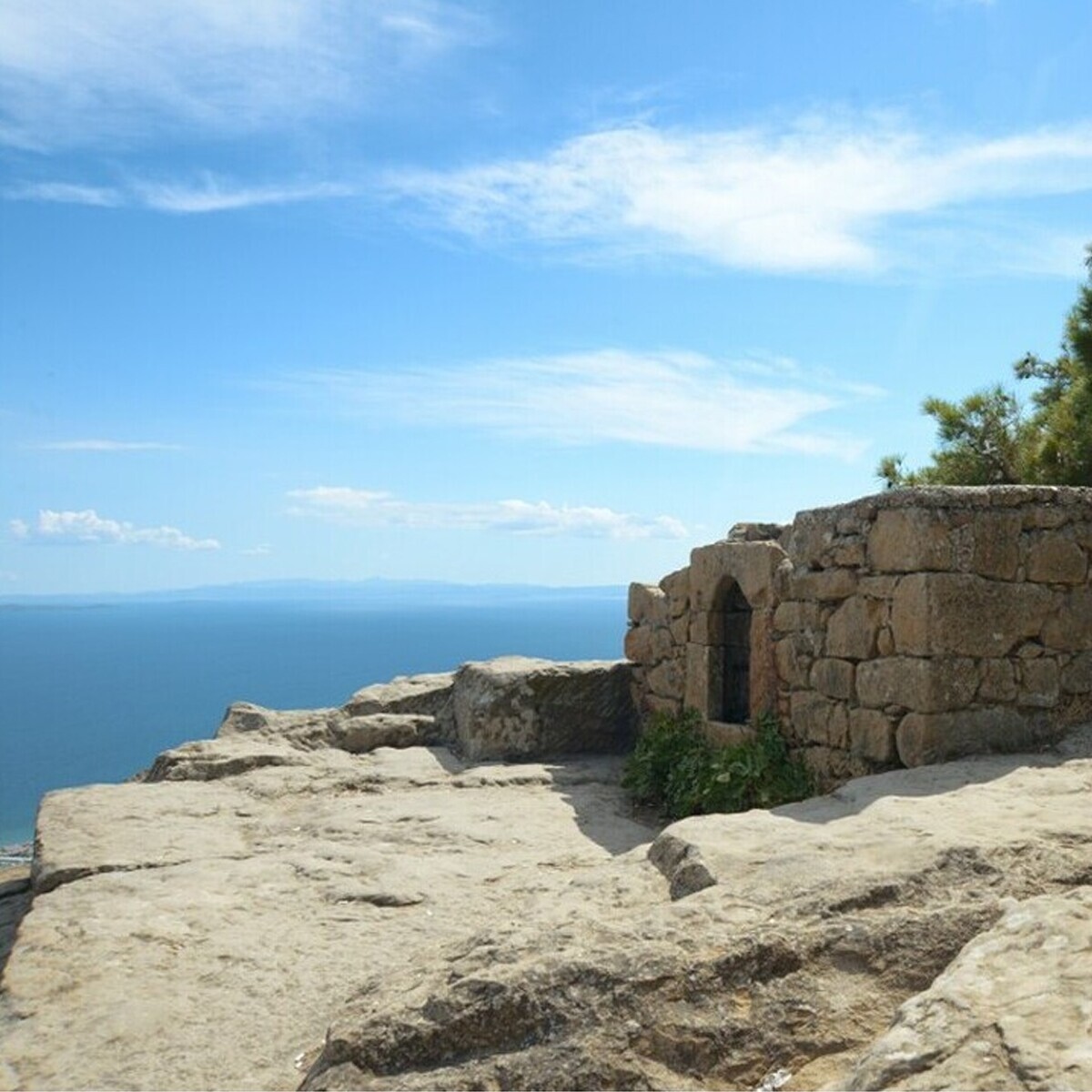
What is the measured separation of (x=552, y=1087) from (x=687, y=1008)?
0.50 m

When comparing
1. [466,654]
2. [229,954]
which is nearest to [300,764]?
[229,954]

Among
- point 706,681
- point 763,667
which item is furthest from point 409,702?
point 763,667

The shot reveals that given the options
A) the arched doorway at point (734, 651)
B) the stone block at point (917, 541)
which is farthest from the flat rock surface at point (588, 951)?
the arched doorway at point (734, 651)

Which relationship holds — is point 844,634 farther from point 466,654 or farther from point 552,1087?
point 466,654

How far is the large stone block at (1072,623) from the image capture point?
7465 millimetres

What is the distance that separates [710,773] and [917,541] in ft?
7.32

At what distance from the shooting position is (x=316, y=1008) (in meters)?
4.96

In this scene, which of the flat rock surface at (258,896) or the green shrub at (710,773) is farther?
the green shrub at (710,773)

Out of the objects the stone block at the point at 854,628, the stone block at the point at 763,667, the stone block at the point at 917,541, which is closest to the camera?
the stone block at the point at 917,541

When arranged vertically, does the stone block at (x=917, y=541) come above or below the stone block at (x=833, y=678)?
above

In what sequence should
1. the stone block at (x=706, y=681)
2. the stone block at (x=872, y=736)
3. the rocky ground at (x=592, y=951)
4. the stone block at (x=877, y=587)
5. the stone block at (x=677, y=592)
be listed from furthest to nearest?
1. the stone block at (x=677, y=592)
2. the stone block at (x=706, y=681)
3. the stone block at (x=877, y=587)
4. the stone block at (x=872, y=736)
5. the rocky ground at (x=592, y=951)

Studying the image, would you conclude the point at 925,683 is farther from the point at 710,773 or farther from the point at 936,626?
the point at 710,773

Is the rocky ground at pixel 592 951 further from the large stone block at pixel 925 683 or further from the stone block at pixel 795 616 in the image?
the stone block at pixel 795 616

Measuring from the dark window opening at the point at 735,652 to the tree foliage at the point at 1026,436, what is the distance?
392 cm
